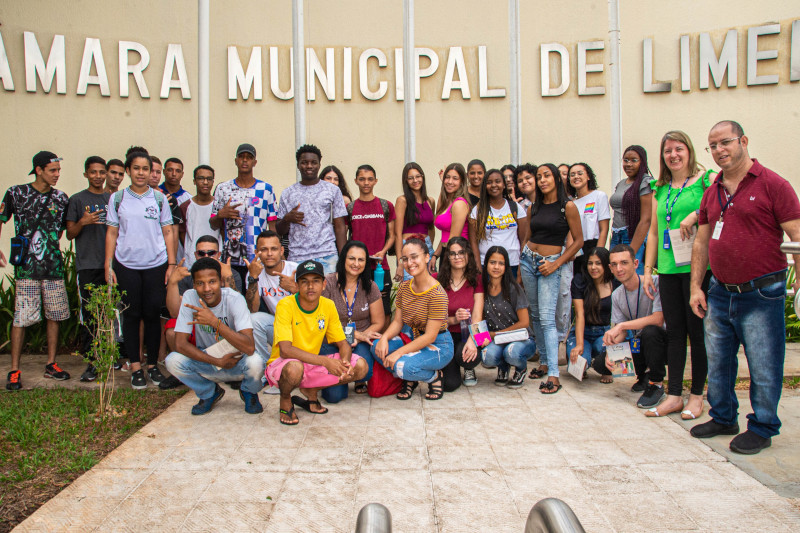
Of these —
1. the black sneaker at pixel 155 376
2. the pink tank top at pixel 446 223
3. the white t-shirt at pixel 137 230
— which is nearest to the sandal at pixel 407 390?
the pink tank top at pixel 446 223

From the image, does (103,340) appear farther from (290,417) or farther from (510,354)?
(510,354)

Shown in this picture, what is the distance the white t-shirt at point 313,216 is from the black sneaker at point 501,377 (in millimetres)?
1786

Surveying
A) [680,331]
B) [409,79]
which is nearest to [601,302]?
[680,331]

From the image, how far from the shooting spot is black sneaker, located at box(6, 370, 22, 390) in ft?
16.0

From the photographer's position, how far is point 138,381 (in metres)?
4.90

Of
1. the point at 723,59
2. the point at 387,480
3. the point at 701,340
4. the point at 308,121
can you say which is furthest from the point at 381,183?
the point at 387,480

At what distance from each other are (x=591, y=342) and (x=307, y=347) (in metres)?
2.40

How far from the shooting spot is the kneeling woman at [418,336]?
457 centimetres

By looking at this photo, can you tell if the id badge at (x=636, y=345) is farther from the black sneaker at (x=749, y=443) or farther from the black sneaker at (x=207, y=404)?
the black sneaker at (x=207, y=404)

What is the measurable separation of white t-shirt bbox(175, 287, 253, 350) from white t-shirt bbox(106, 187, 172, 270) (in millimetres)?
950

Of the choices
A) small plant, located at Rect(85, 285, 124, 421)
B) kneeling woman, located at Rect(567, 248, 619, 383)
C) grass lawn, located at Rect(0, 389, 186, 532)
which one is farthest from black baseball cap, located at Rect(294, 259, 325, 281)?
kneeling woman, located at Rect(567, 248, 619, 383)

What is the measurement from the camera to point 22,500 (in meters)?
2.91

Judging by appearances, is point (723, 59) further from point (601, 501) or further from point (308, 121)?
point (601, 501)

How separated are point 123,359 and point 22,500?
9.00 feet
